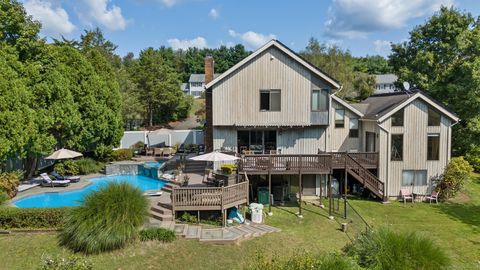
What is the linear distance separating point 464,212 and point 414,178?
11.0 ft

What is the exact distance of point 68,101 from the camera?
23.0 meters

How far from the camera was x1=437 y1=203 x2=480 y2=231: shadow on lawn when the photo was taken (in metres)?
17.8

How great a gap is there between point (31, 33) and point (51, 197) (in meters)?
10.6

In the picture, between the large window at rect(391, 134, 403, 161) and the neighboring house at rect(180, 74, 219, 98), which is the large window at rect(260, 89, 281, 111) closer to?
the large window at rect(391, 134, 403, 161)

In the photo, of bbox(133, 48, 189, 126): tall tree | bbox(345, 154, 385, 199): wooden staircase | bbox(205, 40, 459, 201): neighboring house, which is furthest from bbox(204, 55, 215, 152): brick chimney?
bbox(133, 48, 189, 126): tall tree

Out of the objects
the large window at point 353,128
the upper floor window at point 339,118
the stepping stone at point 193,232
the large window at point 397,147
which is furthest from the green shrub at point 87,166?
the large window at point 397,147

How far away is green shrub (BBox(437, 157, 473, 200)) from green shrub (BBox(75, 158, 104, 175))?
25219 mm

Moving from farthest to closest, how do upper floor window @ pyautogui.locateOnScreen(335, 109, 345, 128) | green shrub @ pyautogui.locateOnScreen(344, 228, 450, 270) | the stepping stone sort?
upper floor window @ pyautogui.locateOnScreen(335, 109, 345, 128)
the stepping stone
green shrub @ pyautogui.locateOnScreen(344, 228, 450, 270)

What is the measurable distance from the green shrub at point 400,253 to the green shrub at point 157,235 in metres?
7.03

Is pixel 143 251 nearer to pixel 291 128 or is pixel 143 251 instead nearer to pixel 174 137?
pixel 291 128

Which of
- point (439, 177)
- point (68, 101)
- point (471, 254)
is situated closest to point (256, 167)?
point (471, 254)

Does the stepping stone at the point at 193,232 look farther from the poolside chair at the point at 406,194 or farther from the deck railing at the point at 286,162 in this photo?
the poolside chair at the point at 406,194

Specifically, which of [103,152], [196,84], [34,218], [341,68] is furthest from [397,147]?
[196,84]

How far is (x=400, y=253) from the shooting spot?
9641 mm
